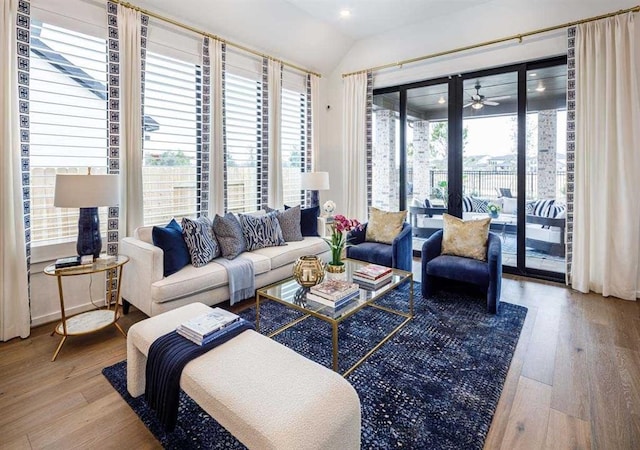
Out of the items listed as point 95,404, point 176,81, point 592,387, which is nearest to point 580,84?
point 592,387

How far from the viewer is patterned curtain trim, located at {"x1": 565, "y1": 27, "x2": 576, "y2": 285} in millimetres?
3682

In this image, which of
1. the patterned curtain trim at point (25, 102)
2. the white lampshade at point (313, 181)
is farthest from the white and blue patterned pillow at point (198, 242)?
the white lampshade at point (313, 181)

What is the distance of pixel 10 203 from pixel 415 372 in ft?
10.6

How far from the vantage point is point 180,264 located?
308cm

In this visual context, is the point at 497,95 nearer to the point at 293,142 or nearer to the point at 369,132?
the point at 369,132

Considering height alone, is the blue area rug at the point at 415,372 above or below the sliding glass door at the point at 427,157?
below

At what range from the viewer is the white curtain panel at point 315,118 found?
548cm

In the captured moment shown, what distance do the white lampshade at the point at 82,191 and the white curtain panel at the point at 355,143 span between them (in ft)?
11.8

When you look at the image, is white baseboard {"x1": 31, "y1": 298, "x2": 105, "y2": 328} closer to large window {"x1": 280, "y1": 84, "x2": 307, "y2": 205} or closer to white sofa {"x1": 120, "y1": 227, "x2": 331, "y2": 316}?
white sofa {"x1": 120, "y1": 227, "x2": 331, "y2": 316}

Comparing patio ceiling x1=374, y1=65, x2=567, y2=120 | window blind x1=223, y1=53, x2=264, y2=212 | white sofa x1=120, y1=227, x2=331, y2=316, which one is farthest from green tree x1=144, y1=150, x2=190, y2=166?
patio ceiling x1=374, y1=65, x2=567, y2=120

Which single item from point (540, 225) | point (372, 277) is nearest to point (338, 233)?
point (372, 277)

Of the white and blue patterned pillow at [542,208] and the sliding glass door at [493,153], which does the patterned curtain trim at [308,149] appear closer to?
the sliding glass door at [493,153]

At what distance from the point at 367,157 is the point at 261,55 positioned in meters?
2.12

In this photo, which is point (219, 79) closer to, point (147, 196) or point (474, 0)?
point (147, 196)
